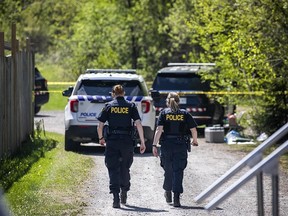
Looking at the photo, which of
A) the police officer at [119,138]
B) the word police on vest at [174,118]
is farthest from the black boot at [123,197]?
the word police on vest at [174,118]

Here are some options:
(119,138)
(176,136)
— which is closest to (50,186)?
(119,138)

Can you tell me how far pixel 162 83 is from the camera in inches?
1010

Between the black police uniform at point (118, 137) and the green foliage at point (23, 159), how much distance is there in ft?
5.27

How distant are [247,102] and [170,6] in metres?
14.9

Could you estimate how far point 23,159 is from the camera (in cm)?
1691

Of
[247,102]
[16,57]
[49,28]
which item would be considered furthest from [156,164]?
[49,28]

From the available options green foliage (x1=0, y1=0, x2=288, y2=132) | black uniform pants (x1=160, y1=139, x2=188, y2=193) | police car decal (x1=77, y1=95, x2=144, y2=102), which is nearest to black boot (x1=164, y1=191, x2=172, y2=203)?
black uniform pants (x1=160, y1=139, x2=188, y2=193)

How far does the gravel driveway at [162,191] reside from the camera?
12.2m

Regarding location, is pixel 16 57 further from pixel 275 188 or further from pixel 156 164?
pixel 275 188

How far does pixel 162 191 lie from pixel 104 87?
5766 millimetres

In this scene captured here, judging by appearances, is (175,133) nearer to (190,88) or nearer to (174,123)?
(174,123)

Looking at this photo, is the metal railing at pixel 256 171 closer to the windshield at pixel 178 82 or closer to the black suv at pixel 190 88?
the black suv at pixel 190 88

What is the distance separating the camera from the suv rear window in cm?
1953

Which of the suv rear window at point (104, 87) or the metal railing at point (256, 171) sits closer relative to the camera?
the metal railing at point (256, 171)
